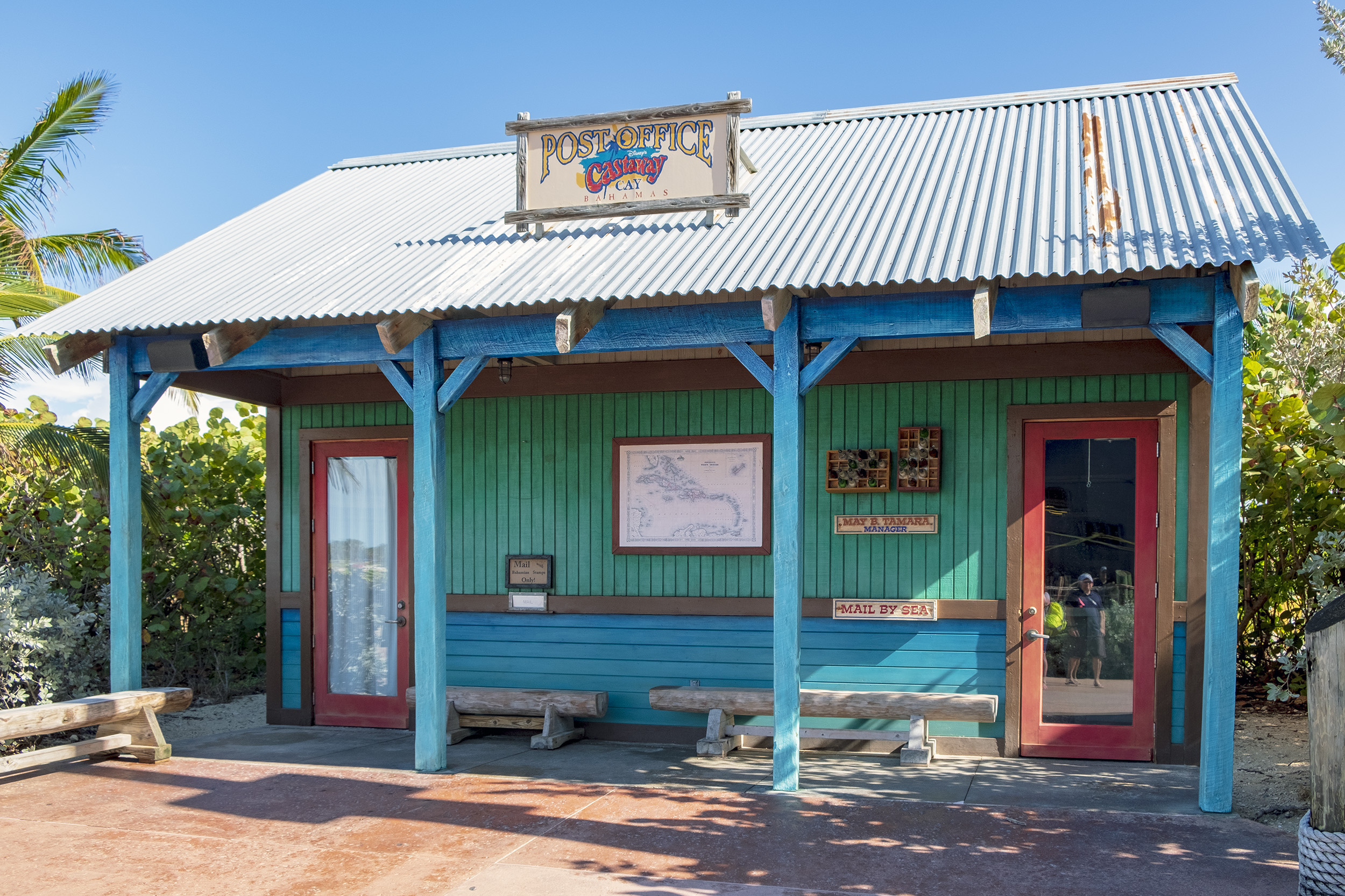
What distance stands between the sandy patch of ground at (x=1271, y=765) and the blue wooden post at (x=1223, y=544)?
0.32m

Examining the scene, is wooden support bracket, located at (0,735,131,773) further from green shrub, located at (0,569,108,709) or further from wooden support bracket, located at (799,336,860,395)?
wooden support bracket, located at (799,336,860,395)

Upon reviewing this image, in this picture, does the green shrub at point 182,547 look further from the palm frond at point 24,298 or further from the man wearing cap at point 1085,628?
the man wearing cap at point 1085,628

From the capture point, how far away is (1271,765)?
22.8 ft


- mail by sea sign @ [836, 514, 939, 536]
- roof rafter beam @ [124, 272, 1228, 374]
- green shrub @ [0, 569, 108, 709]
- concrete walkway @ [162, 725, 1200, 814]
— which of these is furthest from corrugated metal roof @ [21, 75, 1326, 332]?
concrete walkway @ [162, 725, 1200, 814]

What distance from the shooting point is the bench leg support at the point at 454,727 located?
26.8ft

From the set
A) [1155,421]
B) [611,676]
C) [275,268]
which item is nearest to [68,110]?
[275,268]

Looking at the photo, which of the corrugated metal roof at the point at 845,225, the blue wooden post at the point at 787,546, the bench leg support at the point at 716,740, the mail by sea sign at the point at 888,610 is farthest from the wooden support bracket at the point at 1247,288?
the bench leg support at the point at 716,740

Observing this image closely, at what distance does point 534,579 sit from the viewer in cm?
858

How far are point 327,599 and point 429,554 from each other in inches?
99.2

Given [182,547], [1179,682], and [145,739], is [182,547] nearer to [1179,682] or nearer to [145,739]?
[145,739]

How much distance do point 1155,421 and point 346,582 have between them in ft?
20.5

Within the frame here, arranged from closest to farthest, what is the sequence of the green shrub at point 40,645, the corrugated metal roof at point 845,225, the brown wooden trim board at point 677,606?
the corrugated metal roof at point 845,225 < the brown wooden trim board at point 677,606 < the green shrub at point 40,645

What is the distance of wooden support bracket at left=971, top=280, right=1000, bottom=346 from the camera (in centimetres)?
573

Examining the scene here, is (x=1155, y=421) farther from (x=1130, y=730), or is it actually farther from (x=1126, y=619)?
Answer: (x=1130, y=730)
